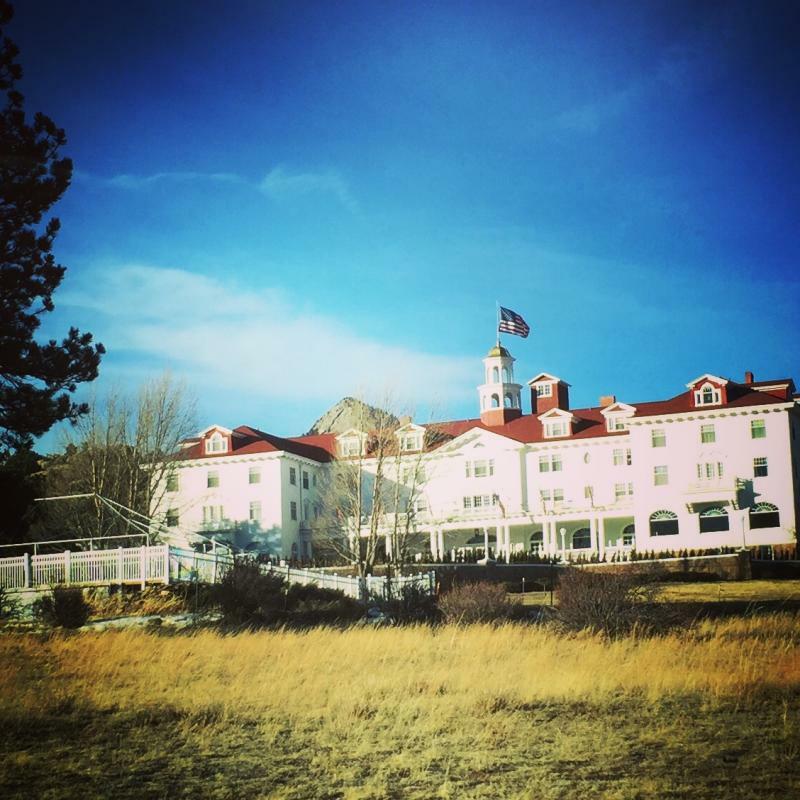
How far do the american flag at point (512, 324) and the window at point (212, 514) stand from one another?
2229 cm

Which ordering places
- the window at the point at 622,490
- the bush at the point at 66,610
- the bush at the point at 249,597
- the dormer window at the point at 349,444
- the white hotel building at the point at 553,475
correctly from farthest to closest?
the dormer window at the point at 349,444
the window at the point at 622,490
the white hotel building at the point at 553,475
the bush at the point at 249,597
the bush at the point at 66,610

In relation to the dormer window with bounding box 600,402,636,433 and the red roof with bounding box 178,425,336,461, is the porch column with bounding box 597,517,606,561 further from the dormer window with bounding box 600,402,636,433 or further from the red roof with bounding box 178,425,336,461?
the red roof with bounding box 178,425,336,461

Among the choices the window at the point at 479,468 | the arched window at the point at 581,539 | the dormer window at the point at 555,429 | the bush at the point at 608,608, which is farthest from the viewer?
the window at the point at 479,468

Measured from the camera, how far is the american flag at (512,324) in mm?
59188

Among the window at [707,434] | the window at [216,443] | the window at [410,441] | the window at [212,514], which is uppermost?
the window at [216,443]

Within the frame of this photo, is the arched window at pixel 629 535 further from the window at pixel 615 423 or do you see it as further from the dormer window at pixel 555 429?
the dormer window at pixel 555 429

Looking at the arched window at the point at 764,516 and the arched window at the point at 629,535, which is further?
the arched window at the point at 629,535

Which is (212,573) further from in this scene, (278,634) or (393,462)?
(393,462)

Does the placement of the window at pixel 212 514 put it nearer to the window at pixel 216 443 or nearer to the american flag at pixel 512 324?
the window at pixel 216 443

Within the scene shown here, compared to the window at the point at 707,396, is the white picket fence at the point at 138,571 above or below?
below

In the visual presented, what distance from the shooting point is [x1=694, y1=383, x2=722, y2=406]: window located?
55.1 metres

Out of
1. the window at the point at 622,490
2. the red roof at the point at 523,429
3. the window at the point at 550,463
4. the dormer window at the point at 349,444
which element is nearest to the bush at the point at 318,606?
the red roof at the point at 523,429

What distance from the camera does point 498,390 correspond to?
6662cm

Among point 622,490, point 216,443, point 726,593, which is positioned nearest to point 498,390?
point 622,490
